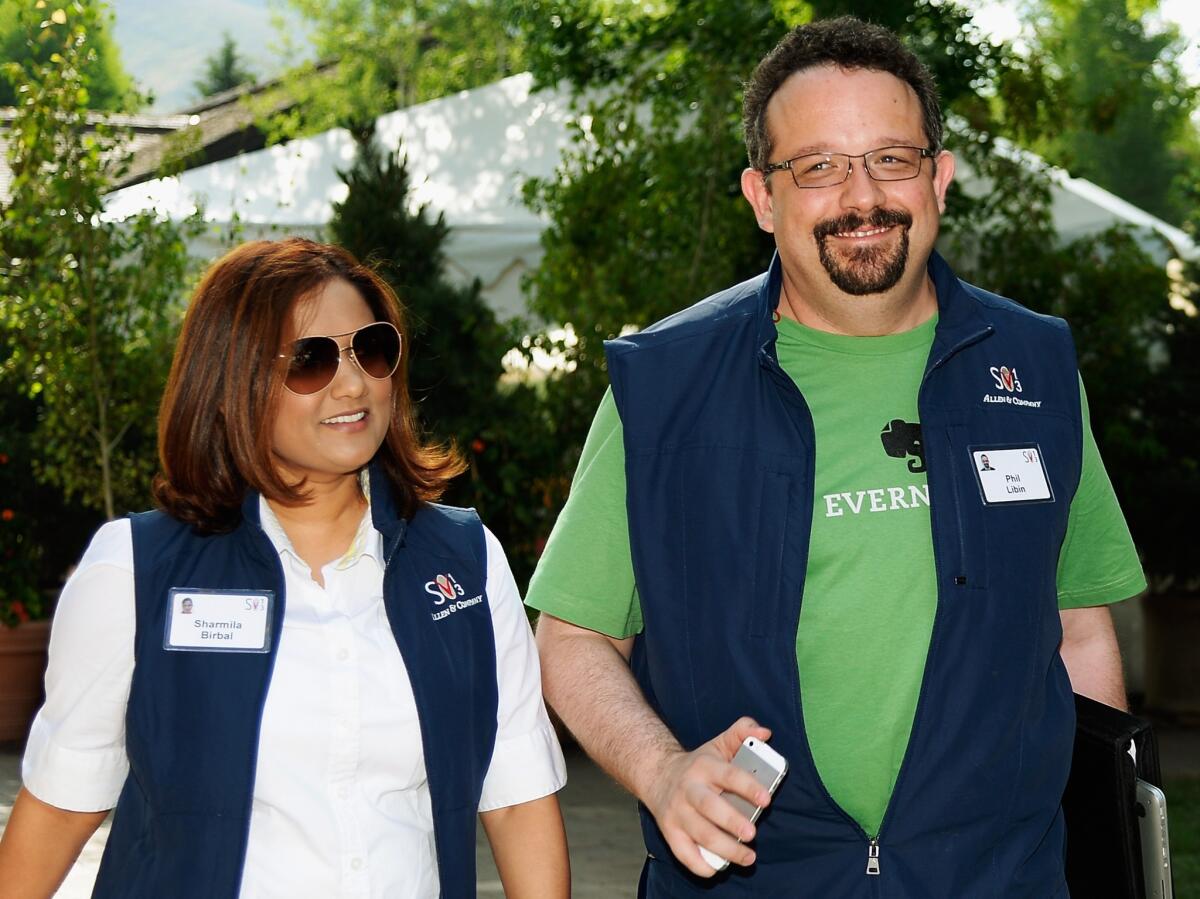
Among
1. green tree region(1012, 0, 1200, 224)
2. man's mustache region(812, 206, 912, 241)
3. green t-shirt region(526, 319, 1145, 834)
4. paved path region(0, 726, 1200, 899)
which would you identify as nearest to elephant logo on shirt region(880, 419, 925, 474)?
green t-shirt region(526, 319, 1145, 834)

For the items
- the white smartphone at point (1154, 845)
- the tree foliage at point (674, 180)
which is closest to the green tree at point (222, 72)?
the tree foliage at point (674, 180)

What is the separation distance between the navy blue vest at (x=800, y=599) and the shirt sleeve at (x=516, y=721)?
0.20 m

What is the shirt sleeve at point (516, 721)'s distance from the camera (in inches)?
109

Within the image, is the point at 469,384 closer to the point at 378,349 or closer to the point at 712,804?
the point at 378,349

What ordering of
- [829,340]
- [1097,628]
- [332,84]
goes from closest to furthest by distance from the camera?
[829,340], [1097,628], [332,84]

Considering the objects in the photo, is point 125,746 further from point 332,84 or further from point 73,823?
point 332,84

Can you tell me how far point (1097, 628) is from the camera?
297 centimetres

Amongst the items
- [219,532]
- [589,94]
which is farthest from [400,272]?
[219,532]

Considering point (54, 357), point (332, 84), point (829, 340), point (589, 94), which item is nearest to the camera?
point (829, 340)

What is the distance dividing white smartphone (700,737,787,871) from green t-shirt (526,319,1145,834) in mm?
377

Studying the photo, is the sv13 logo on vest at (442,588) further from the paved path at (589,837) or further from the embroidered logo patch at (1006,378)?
the paved path at (589,837)

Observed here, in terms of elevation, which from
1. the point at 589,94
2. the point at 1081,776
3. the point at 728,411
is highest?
the point at 589,94

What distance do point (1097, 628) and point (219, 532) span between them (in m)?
1.60

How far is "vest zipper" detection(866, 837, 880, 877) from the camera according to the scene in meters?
2.50
